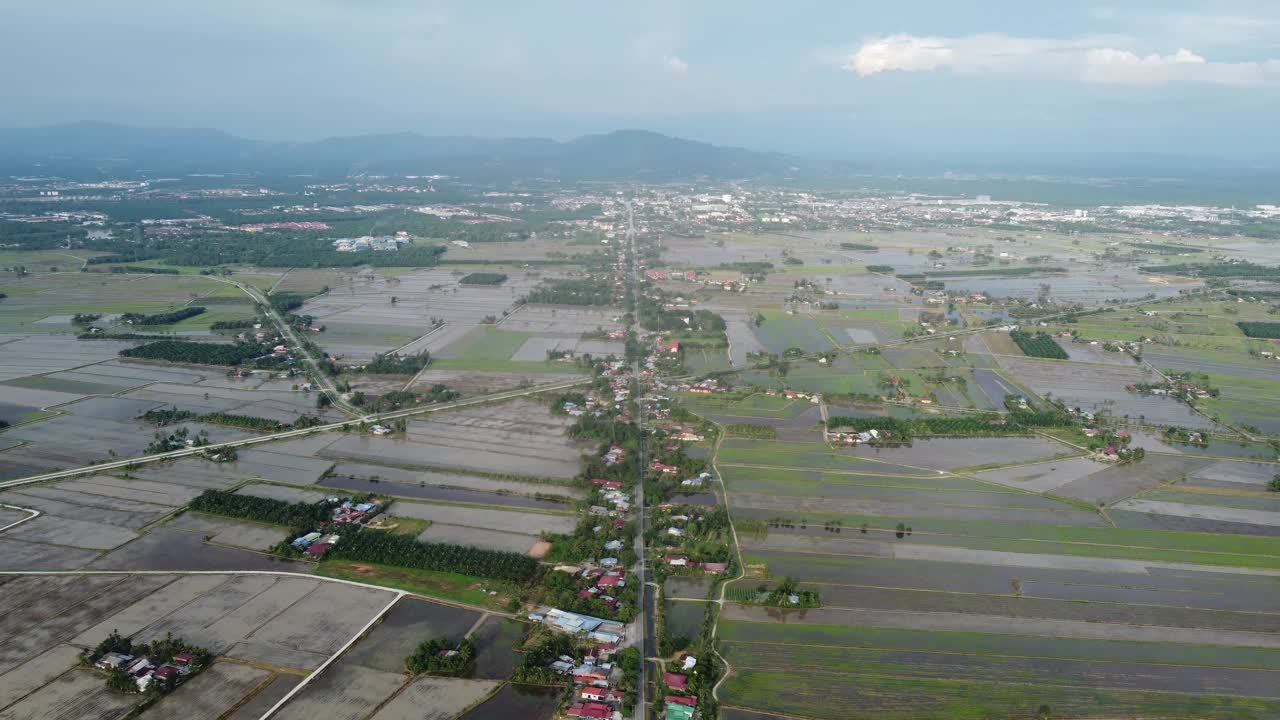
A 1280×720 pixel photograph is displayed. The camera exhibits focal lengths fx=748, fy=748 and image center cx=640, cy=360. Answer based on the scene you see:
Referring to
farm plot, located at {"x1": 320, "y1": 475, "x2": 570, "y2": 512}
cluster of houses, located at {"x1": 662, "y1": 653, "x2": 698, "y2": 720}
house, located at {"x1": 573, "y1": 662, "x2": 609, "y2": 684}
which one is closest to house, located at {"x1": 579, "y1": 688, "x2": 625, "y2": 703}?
house, located at {"x1": 573, "y1": 662, "x2": 609, "y2": 684}

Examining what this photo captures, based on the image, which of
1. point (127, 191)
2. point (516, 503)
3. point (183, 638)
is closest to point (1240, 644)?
point (516, 503)

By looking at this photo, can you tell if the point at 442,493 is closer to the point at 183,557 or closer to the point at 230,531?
the point at 230,531

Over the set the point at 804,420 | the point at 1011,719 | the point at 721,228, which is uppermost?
the point at 721,228

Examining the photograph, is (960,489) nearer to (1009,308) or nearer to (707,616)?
(707,616)

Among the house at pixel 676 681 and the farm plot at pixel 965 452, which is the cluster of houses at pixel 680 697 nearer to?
the house at pixel 676 681

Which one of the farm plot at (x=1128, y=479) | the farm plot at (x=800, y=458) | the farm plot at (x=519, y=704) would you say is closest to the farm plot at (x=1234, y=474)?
the farm plot at (x=1128, y=479)

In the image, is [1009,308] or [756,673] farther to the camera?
[1009,308]
